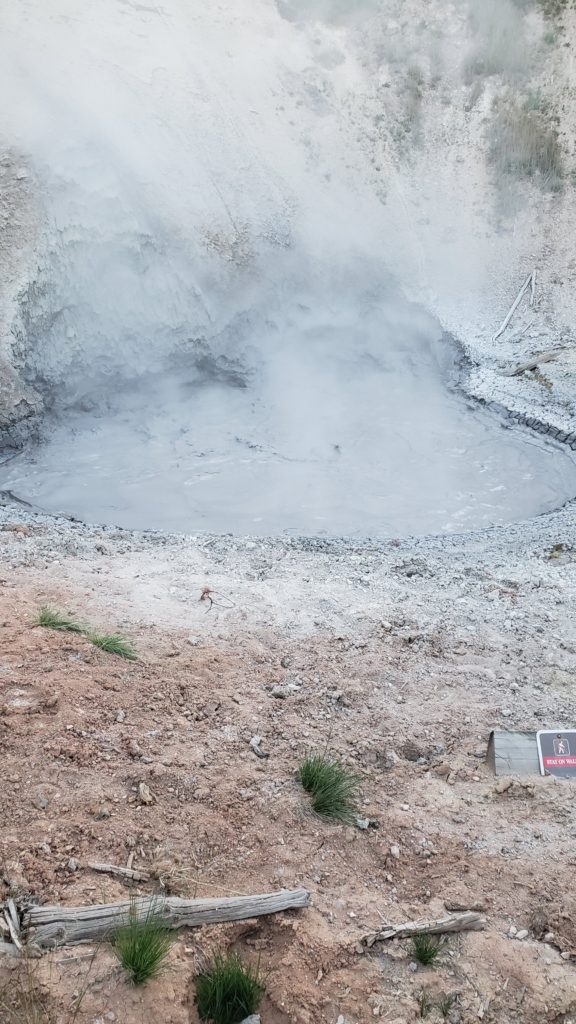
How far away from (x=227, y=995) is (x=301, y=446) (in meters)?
8.57

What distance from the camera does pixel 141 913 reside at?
2.54 metres

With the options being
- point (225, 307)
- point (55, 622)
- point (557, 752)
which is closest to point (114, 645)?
point (55, 622)

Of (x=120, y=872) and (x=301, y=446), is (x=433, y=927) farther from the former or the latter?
(x=301, y=446)

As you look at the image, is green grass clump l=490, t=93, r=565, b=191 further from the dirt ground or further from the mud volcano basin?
the dirt ground

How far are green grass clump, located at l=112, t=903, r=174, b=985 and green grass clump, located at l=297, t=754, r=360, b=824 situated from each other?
118 centimetres

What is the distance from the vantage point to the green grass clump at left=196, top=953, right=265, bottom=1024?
2346 mm

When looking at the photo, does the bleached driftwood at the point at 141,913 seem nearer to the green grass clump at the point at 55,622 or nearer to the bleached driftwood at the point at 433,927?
the bleached driftwood at the point at 433,927

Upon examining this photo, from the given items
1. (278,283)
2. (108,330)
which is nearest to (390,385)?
(278,283)

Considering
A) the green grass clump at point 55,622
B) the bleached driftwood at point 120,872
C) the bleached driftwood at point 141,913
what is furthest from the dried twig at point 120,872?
the green grass clump at point 55,622

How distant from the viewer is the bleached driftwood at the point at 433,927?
109 inches

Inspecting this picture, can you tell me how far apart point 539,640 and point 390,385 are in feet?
24.5

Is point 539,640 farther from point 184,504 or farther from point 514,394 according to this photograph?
point 514,394

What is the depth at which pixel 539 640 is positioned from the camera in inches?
222

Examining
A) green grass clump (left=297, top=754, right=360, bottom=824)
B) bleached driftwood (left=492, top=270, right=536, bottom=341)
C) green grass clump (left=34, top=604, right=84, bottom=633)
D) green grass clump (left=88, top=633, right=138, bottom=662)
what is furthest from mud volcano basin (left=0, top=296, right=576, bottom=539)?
green grass clump (left=297, top=754, right=360, bottom=824)
